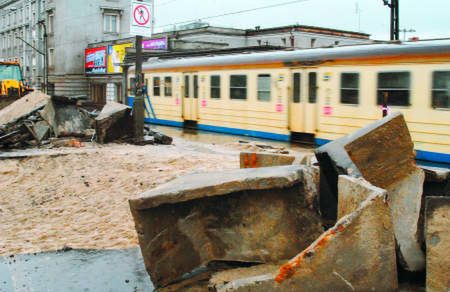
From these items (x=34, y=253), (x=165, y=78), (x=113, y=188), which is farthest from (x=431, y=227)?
(x=165, y=78)

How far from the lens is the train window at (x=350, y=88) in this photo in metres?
14.3

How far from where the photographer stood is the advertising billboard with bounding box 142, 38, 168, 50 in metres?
43.1

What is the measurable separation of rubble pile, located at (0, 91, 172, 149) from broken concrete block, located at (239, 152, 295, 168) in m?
9.25

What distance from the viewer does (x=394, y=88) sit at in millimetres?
13336

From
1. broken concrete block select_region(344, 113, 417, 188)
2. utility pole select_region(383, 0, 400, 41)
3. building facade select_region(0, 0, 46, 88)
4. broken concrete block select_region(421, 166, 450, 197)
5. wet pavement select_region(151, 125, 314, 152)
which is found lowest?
wet pavement select_region(151, 125, 314, 152)

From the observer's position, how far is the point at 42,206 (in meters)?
9.73

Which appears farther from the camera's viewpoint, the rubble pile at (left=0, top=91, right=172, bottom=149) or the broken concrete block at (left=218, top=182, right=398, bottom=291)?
the rubble pile at (left=0, top=91, right=172, bottom=149)

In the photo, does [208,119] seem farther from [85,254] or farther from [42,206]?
[85,254]

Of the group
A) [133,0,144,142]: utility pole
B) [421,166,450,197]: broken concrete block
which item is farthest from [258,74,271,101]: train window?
[421,166,450,197]: broken concrete block

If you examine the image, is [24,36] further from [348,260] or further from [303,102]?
[348,260]

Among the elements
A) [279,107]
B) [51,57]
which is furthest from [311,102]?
[51,57]

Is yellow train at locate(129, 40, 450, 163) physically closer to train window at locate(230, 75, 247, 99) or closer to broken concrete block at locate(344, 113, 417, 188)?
train window at locate(230, 75, 247, 99)

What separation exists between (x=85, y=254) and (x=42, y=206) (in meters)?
3.74

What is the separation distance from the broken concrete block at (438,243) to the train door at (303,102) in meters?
11.9
